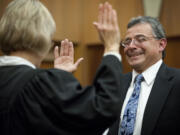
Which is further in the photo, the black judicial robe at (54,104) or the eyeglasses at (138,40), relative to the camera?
the eyeglasses at (138,40)

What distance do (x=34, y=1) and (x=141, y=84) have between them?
1.21 metres

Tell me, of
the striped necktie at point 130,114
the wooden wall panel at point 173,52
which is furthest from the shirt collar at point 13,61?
the wooden wall panel at point 173,52

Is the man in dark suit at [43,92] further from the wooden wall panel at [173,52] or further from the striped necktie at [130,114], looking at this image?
the wooden wall panel at [173,52]

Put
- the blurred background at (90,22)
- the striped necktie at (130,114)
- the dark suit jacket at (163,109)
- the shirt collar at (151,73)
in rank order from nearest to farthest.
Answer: the dark suit jacket at (163,109) → the striped necktie at (130,114) → the shirt collar at (151,73) → the blurred background at (90,22)

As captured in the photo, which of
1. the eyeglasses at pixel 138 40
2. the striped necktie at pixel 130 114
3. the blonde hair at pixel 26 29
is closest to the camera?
the blonde hair at pixel 26 29

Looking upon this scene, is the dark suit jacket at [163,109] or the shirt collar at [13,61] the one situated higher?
the shirt collar at [13,61]

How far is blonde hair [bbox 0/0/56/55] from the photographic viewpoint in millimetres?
1104

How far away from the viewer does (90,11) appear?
4359mm

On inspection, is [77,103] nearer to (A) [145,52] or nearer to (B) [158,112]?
(B) [158,112]

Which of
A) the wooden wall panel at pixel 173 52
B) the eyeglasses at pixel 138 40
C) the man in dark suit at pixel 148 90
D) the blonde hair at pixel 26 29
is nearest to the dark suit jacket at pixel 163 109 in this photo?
the man in dark suit at pixel 148 90

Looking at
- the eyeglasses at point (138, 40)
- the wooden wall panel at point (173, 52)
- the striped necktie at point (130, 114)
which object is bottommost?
the striped necktie at point (130, 114)

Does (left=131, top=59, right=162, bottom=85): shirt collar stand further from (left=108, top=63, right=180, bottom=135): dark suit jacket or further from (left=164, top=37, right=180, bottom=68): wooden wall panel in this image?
(left=164, top=37, right=180, bottom=68): wooden wall panel

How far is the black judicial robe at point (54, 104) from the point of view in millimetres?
989

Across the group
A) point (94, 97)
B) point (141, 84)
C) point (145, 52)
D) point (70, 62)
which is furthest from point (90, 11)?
point (94, 97)
